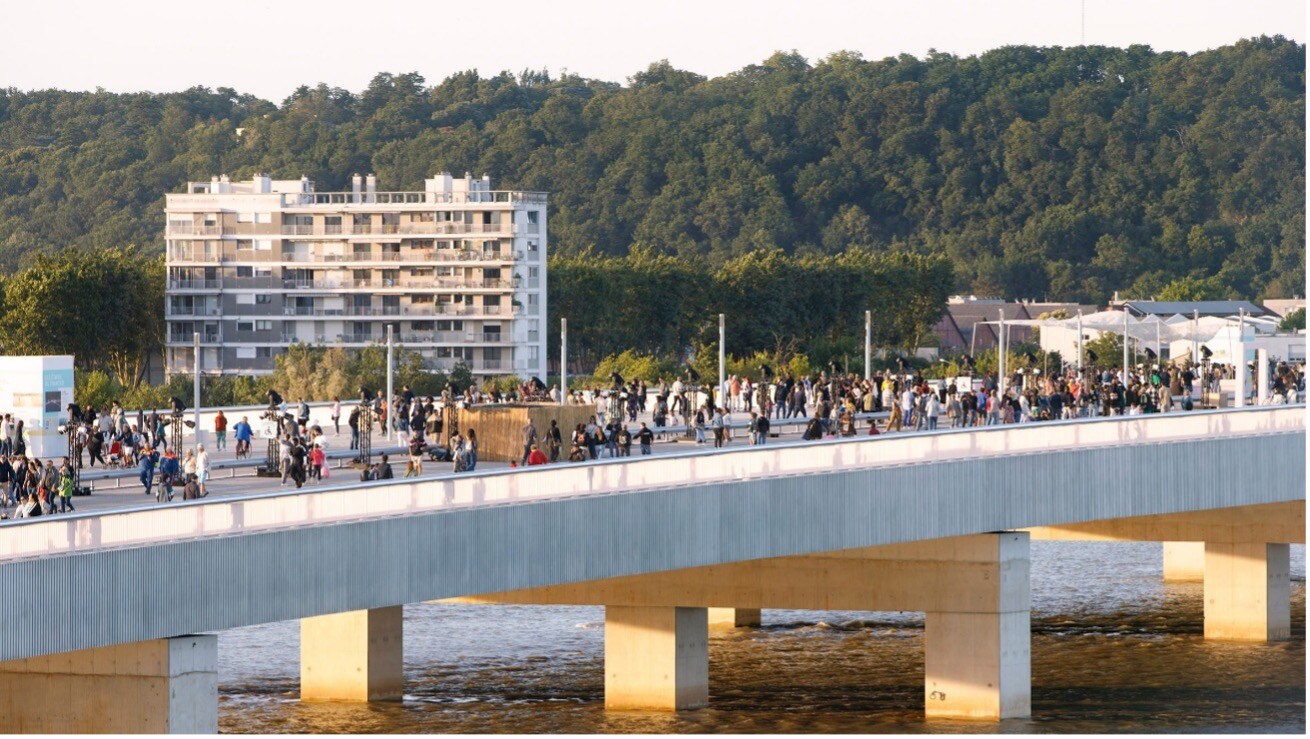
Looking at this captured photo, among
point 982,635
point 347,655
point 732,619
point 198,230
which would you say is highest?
point 198,230

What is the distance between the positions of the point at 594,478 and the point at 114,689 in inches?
277

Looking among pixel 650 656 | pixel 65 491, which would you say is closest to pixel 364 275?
pixel 650 656

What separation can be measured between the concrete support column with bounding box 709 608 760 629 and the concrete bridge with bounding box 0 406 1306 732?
767 centimetres

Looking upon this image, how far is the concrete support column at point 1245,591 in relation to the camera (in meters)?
50.4

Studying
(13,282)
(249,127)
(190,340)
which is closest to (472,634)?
(13,282)

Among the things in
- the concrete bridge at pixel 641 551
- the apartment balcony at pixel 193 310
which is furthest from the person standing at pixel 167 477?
the apartment balcony at pixel 193 310

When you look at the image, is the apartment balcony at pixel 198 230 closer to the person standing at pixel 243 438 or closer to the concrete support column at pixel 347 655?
the person standing at pixel 243 438

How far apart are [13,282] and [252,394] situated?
18211mm

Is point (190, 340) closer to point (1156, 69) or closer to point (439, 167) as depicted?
point (439, 167)

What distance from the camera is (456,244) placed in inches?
4865

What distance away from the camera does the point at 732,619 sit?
173 feet

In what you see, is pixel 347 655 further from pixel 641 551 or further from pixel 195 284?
pixel 195 284

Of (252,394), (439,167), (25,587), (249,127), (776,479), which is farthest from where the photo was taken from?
(249,127)

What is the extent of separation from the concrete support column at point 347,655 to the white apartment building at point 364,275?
264 feet
